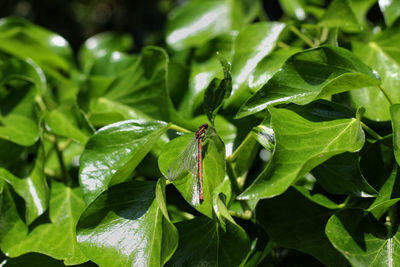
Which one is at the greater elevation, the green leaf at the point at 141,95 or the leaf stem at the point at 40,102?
the green leaf at the point at 141,95

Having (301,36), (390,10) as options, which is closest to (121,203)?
(301,36)

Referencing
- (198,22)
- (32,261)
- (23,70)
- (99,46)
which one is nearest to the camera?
(32,261)

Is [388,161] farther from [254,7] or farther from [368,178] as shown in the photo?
[254,7]

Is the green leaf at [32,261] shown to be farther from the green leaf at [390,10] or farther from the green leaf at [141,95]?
the green leaf at [390,10]

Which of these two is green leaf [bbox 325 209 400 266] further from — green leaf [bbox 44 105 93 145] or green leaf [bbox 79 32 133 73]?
green leaf [bbox 79 32 133 73]

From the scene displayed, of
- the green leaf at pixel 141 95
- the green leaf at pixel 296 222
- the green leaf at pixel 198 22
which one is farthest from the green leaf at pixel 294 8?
the green leaf at pixel 296 222

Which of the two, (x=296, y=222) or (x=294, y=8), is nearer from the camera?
(x=296, y=222)

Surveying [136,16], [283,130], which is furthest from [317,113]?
[136,16]

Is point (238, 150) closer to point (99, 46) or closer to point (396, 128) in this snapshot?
point (396, 128)
